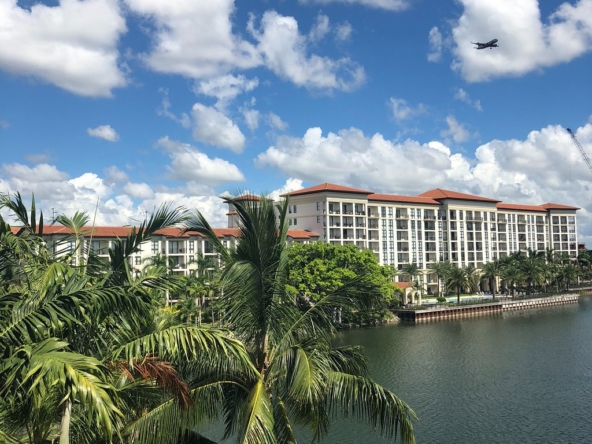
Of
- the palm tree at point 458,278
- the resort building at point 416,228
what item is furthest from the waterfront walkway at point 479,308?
the resort building at point 416,228

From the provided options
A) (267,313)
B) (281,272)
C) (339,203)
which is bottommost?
(267,313)

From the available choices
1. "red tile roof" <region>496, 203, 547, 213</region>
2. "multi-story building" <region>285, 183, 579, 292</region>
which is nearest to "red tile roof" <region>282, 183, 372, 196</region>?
"multi-story building" <region>285, 183, 579, 292</region>

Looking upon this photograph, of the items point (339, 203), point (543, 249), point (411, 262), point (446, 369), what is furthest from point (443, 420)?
A: point (543, 249)

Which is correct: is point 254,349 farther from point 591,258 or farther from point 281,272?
point 591,258

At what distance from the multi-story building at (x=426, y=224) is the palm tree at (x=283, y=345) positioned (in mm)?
72259

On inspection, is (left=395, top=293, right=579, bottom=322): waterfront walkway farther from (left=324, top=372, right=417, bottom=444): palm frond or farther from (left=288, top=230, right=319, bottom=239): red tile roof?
(left=324, top=372, right=417, bottom=444): palm frond

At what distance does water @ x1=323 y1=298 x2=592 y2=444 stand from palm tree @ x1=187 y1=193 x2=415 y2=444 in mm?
17551

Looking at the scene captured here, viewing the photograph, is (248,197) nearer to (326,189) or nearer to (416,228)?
(326,189)

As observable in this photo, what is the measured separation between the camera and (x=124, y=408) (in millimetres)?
8258

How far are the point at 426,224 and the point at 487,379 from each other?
6495 cm

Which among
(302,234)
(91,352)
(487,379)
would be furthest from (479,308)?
(91,352)

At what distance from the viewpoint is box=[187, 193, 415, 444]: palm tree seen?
29.9 ft

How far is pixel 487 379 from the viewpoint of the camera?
124 feet

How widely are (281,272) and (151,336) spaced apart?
3308 mm
